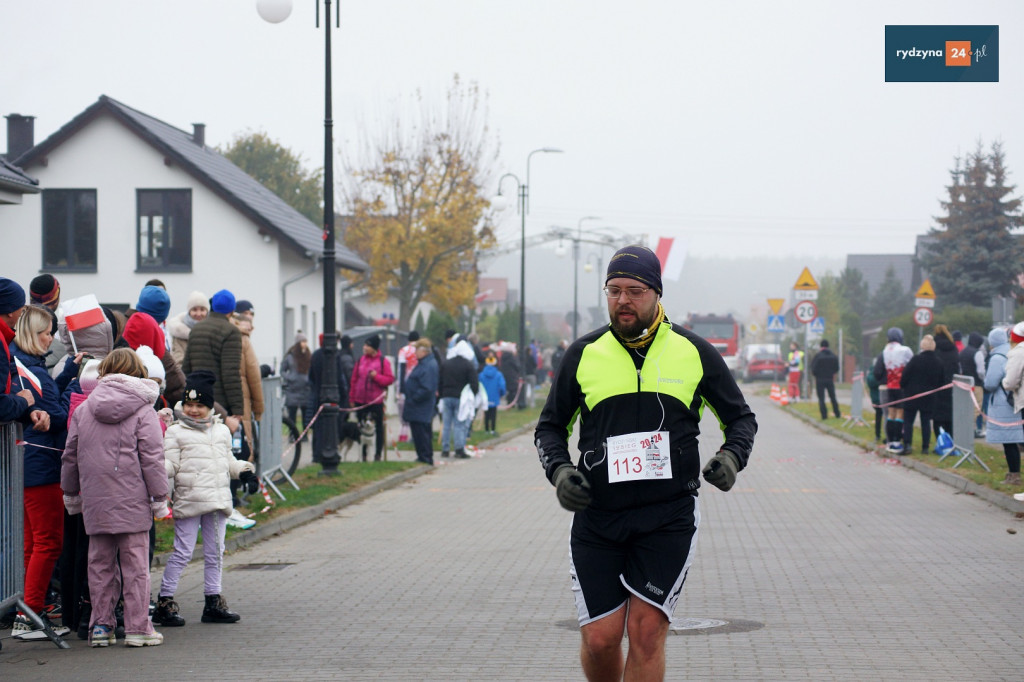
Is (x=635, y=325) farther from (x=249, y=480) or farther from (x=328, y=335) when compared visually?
(x=328, y=335)

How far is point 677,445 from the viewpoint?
464cm

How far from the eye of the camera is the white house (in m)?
31.6

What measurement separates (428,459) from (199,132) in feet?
75.4

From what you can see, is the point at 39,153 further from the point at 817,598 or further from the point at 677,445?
the point at 677,445

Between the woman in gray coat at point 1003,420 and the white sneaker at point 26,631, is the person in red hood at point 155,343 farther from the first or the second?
the woman in gray coat at point 1003,420

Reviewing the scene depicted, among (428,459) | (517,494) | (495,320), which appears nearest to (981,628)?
(517,494)

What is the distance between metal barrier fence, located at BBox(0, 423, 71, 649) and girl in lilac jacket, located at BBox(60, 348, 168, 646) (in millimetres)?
267

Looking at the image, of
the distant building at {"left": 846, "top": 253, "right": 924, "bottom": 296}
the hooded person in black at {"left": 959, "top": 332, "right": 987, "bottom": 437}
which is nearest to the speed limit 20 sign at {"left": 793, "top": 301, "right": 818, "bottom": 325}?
the hooded person in black at {"left": 959, "top": 332, "right": 987, "bottom": 437}

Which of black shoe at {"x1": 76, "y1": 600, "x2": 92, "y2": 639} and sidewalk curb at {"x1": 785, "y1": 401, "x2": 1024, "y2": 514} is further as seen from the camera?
sidewalk curb at {"x1": 785, "y1": 401, "x2": 1024, "y2": 514}

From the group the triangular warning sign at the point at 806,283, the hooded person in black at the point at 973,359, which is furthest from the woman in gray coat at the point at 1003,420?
the triangular warning sign at the point at 806,283

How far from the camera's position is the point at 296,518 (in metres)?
12.7

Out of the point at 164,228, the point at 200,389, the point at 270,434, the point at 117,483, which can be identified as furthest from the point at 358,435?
the point at 164,228

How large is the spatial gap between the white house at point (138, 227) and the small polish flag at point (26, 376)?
24.0m

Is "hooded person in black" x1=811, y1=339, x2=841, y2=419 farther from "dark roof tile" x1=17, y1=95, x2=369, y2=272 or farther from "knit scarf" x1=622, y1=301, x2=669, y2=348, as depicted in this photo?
"knit scarf" x1=622, y1=301, x2=669, y2=348
